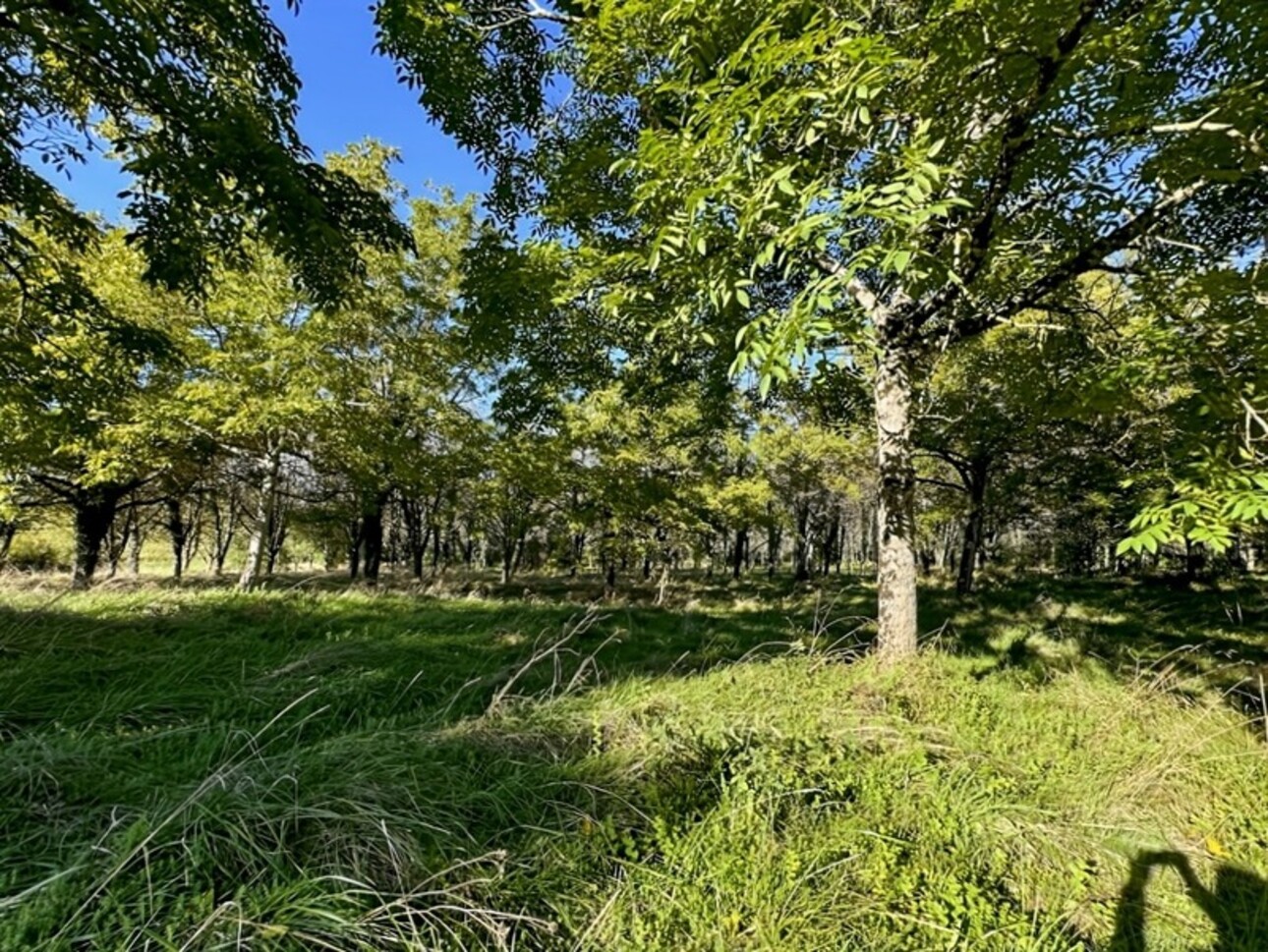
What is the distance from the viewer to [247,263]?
15.0 ft

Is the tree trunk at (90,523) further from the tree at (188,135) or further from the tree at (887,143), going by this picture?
the tree at (887,143)

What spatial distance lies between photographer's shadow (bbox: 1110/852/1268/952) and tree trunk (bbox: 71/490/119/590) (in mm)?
20052

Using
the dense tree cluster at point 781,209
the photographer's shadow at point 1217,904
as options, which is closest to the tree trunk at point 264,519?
the dense tree cluster at point 781,209

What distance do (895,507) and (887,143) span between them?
301cm

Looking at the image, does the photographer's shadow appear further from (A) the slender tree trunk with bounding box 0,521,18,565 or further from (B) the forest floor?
(A) the slender tree trunk with bounding box 0,521,18,565

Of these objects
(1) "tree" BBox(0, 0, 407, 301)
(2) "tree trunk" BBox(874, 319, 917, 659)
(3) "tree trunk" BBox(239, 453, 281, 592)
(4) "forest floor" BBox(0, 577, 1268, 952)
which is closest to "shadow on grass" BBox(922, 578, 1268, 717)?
(4) "forest floor" BBox(0, 577, 1268, 952)

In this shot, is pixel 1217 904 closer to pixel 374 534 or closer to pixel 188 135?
pixel 188 135

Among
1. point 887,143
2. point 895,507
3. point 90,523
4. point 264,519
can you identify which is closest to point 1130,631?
point 895,507

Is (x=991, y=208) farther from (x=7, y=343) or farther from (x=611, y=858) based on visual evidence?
(x=7, y=343)

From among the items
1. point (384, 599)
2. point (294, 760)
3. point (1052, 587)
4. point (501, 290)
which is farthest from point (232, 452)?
point (1052, 587)

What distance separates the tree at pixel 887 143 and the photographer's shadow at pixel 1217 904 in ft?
7.55

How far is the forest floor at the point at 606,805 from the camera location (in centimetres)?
185

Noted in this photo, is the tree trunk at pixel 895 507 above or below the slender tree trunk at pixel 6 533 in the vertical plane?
above

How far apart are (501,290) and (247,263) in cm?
197
